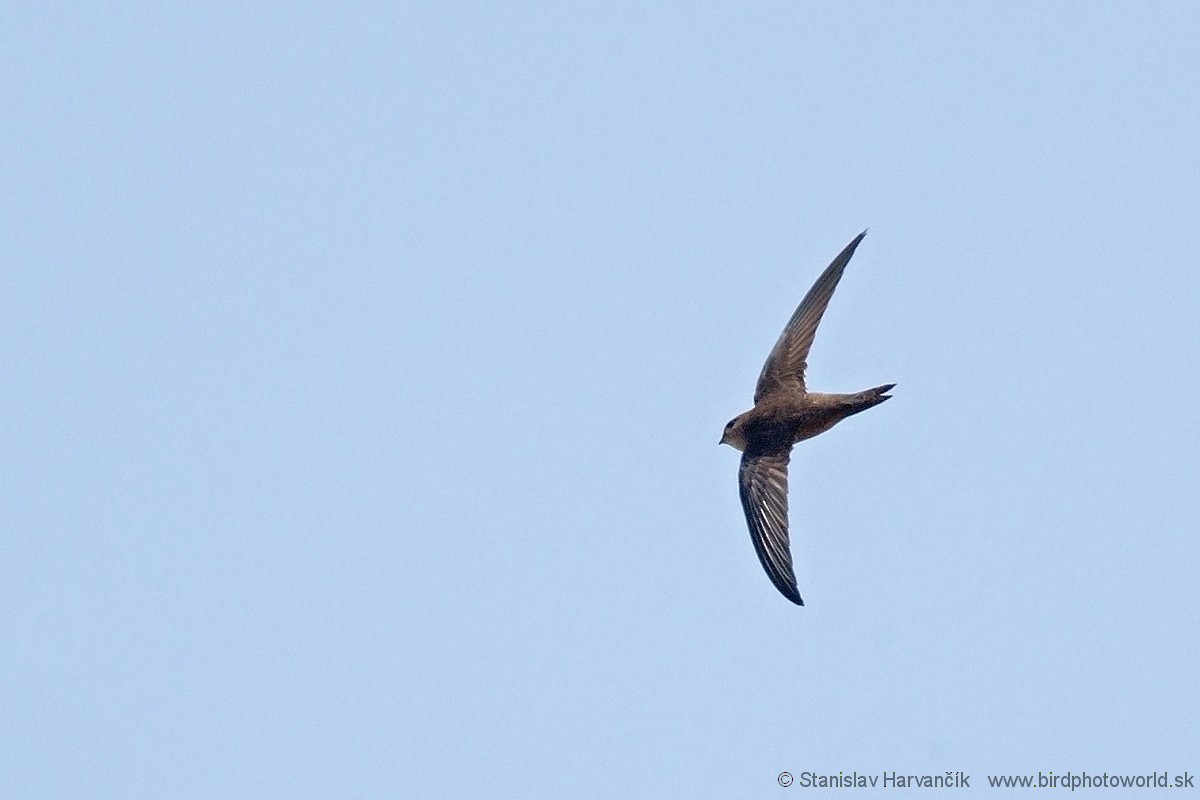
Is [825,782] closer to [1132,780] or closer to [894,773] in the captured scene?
[894,773]

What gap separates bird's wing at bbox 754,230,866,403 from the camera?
13.8 m

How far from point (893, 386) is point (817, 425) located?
31.6 inches

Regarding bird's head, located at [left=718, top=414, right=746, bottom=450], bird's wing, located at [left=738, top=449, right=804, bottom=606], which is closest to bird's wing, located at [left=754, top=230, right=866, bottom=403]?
bird's head, located at [left=718, top=414, right=746, bottom=450]

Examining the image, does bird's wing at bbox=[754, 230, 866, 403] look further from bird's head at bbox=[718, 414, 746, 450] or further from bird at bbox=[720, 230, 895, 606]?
bird's head at bbox=[718, 414, 746, 450]

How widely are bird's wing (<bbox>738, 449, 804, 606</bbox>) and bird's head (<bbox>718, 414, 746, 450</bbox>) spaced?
19 cm

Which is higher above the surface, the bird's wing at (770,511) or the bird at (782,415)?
the bird at (782,415)

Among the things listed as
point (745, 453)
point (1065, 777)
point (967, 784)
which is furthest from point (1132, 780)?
point (745, 453)

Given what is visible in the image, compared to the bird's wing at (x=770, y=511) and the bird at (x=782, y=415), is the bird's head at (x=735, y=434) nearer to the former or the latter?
the bird at (x=782, y=415)

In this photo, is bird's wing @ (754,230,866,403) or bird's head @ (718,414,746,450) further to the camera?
bird's head @ (718,414,746,450)

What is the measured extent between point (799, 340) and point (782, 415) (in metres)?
0.72

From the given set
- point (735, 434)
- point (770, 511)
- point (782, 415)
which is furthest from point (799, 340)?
point (770, 511)

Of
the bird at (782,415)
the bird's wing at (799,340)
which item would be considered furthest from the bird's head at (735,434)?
the bird's wing at (799,340)

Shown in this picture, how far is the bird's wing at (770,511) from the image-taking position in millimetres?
12727

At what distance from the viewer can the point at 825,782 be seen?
11.8 metres
